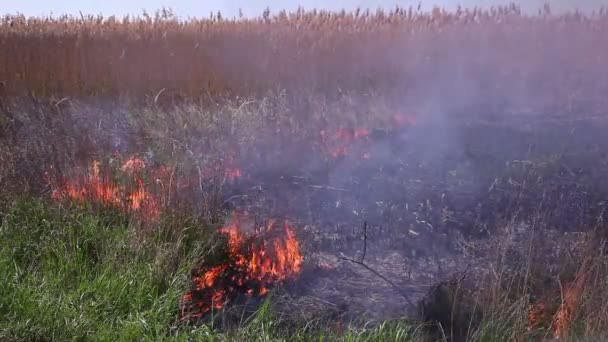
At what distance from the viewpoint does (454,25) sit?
9961mm

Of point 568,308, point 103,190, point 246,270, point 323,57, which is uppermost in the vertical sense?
point 323,57

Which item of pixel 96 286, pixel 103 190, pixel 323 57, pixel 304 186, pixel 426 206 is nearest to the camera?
pixel 96 286

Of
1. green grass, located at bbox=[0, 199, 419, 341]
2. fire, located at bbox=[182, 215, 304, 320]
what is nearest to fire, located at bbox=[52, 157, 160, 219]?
green grass, located at bbox=[0, 199, 419, 341]

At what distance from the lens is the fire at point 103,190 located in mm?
4074

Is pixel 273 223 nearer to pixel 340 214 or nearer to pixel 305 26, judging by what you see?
pixel 340 214

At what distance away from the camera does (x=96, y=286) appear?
3.14 meters

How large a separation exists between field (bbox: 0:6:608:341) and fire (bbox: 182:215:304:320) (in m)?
0.01

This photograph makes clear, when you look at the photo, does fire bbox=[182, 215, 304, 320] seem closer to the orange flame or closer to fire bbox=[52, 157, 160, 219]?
fire bbox=[52, 157, 160, 219]

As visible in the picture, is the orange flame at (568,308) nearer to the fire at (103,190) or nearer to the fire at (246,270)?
the fire at (246,270)

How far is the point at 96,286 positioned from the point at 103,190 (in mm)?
1207

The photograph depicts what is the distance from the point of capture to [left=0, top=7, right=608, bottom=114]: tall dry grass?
314 inches

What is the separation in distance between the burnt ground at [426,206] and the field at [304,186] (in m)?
0.02

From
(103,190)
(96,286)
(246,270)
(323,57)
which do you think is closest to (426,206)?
(246,270)

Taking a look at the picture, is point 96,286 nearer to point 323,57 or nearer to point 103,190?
point 103,190
